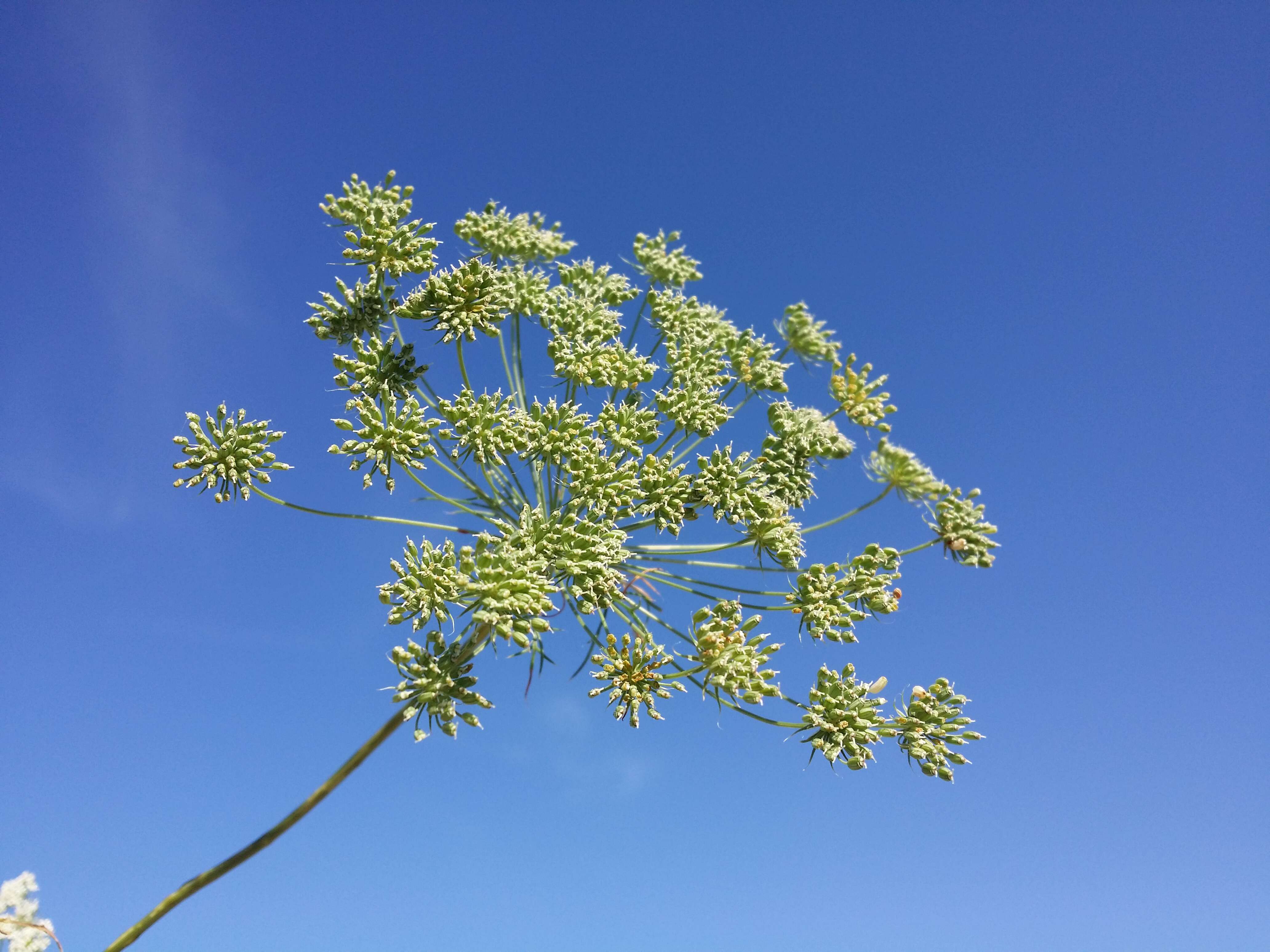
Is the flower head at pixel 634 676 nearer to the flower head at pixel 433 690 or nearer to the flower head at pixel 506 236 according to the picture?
the flower head at pixel 433 690

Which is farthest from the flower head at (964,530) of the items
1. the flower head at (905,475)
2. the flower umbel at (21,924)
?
the flower umbel at (21,924)

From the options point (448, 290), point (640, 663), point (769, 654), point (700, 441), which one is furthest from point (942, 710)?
point (448, 290)

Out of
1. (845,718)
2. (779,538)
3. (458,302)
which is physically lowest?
(845,718)

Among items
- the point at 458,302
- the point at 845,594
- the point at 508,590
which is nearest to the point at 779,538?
the point at 845,594

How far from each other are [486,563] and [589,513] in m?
1.43

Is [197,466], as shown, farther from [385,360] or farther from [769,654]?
[769,654]

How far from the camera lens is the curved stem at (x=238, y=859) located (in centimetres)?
800

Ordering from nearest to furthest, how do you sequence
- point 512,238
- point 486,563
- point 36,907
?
point 36,907
point 486,563
point 512,238

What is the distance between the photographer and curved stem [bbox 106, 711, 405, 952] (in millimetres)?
8000

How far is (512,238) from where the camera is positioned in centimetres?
1143

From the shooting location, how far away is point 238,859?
8070 mm

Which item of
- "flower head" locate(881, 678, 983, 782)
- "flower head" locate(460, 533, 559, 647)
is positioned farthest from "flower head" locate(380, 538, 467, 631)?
"flower head" locate(881, 678, 983, 782)

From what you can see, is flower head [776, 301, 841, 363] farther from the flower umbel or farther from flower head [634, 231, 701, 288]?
the flower umbel

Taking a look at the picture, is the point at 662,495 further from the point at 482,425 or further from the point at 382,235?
the point at 382,235
